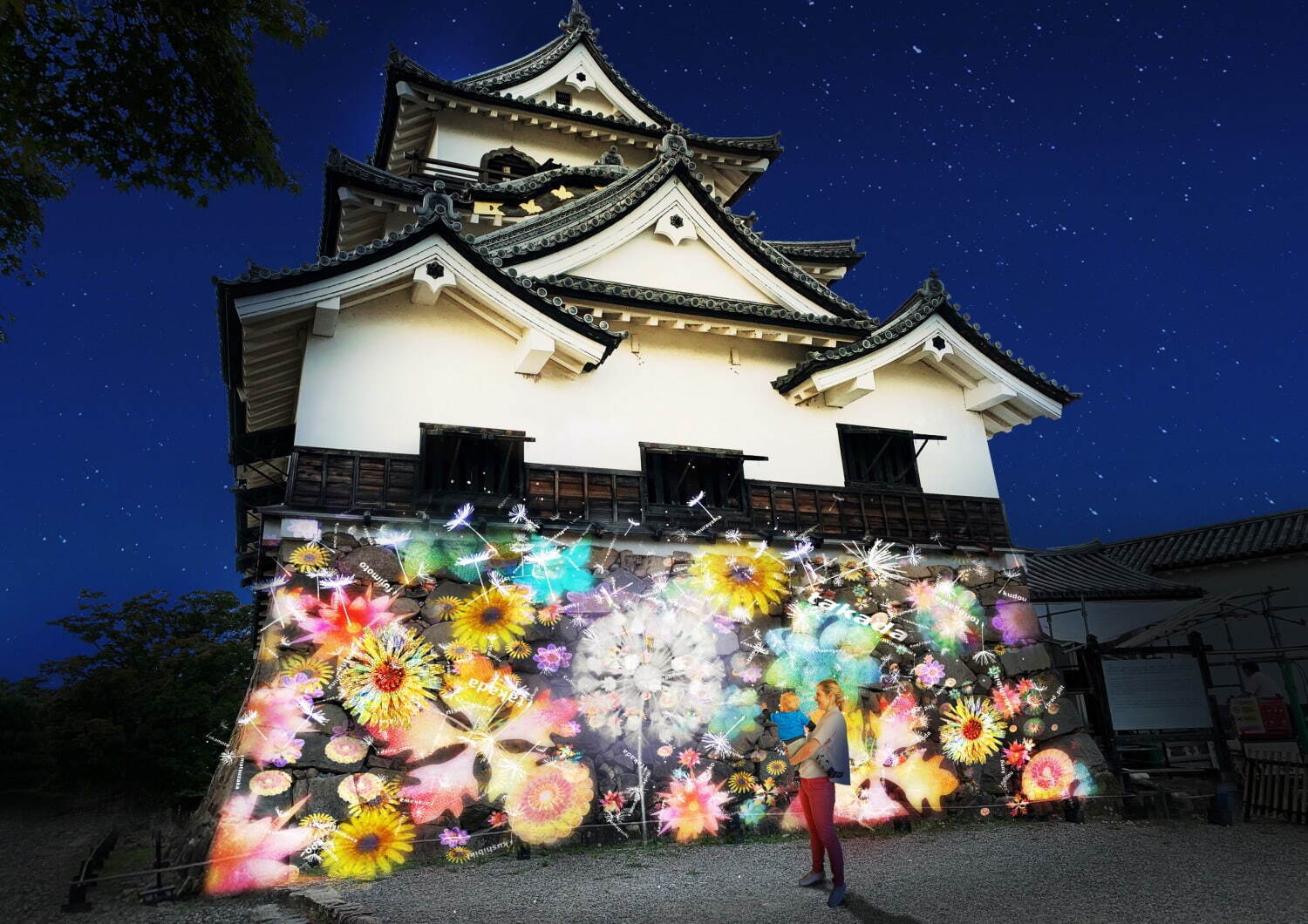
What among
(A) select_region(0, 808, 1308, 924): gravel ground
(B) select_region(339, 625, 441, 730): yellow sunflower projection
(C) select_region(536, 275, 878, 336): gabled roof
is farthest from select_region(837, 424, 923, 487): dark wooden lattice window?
(B) select_region(339, 625, 441, 730): yellow sunflower projection

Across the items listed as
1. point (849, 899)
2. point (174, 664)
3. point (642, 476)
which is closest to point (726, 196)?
point (642, 476)

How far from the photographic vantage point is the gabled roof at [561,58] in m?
18.6

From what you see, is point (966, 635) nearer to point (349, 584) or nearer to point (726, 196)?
point (349, 584)

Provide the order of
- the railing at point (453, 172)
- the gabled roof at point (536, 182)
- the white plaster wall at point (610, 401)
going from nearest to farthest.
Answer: the white plaster wall at point (610, 401) → the gabled roof at point (536, 182) → the railing at point (453, 172)

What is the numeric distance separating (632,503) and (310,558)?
4086mm

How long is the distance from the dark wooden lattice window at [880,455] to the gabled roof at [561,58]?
11.1m

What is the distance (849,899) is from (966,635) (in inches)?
237

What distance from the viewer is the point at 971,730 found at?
420 inches

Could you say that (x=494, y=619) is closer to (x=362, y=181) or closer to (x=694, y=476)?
(x=694, y=476)

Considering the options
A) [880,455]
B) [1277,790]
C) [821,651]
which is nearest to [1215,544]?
[1277,790]

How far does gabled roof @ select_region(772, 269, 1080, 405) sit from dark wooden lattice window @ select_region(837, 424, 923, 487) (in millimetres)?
1240

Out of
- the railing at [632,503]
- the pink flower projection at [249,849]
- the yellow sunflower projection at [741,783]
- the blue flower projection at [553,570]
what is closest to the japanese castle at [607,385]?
the railing at [632,503]

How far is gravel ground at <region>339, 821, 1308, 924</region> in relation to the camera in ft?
19.2

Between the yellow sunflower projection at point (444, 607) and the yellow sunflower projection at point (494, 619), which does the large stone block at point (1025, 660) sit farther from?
the yellow sunflower projection at point (444, 607)
